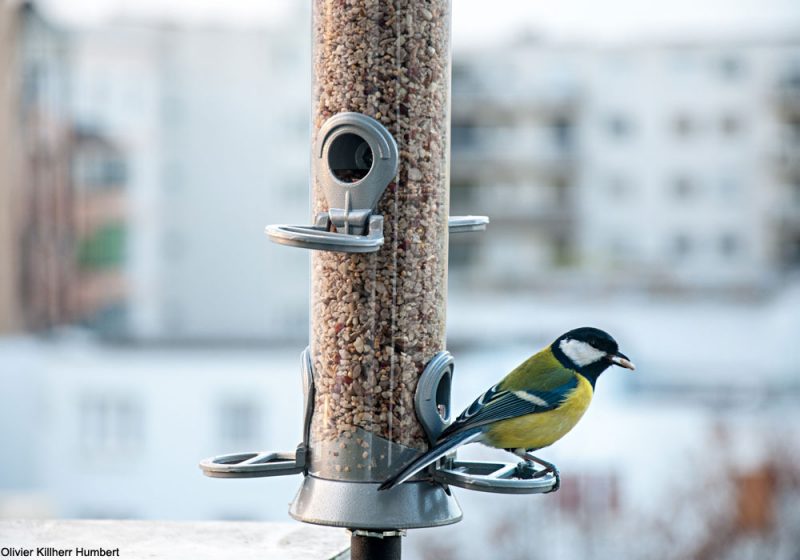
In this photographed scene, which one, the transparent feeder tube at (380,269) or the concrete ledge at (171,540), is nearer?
the transparent feeder tube at (380,269)

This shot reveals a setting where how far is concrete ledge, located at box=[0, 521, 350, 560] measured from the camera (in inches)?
130

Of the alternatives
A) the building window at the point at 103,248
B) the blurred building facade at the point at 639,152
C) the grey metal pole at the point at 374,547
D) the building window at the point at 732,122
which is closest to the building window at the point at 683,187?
the blurred building facade at the point at 639,152

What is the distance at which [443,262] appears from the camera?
3.33m

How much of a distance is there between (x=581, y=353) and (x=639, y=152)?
44.2 metres

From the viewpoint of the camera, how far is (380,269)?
3.20m

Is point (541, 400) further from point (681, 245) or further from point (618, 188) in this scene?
point (681, 245)

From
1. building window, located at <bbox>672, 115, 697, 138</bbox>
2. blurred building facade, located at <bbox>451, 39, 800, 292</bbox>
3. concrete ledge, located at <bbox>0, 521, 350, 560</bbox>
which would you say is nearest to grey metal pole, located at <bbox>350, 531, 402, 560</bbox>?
concrete ledge, located at <bbox>0, 521, 350, 560</bbox>

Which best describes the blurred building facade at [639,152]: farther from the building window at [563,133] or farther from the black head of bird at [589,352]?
the black head of bird at [589,352]

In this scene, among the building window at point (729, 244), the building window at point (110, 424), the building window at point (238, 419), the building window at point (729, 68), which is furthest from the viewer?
the building window at point (729, 244)

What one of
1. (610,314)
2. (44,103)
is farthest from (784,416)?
(44,103)

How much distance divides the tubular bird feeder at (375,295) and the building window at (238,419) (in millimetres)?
24270

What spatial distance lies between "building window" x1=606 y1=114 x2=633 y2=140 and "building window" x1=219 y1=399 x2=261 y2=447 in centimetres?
2310

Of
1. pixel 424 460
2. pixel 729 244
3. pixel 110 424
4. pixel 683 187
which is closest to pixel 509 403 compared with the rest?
pixel 424 460

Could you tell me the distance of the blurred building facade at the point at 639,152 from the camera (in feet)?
150
